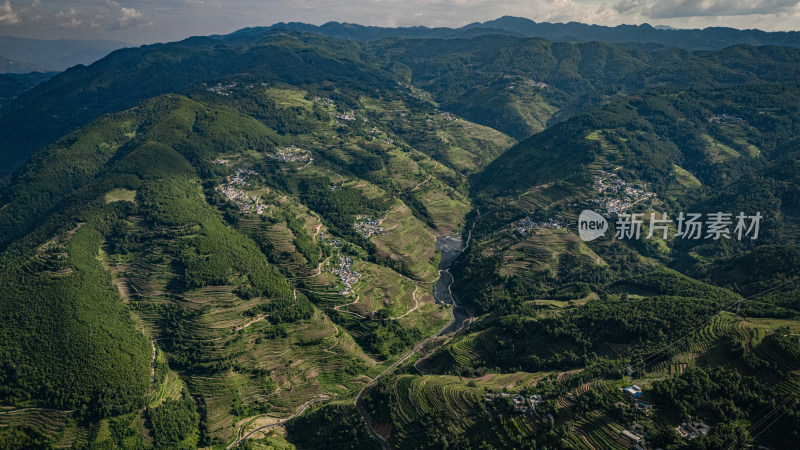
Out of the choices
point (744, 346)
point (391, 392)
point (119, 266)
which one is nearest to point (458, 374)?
point (391, 392)

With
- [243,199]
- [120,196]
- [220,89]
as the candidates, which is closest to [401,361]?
[243,199]

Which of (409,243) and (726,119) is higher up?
(726,119)

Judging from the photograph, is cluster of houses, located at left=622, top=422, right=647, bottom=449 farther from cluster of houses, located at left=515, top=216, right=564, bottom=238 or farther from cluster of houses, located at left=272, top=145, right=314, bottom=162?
cluster of houses, located at left=272, top=145, right=314, bottom=162

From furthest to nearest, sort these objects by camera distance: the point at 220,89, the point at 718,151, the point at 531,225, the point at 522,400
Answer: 1. the point at 220,89
2. the point at 718,151
3. the point at 531,225
4. the point at 522,400

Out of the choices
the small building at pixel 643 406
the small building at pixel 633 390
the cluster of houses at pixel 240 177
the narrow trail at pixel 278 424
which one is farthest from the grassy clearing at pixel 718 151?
the cluster of houses at pixel 240 177

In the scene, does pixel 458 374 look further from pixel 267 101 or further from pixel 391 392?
pixel 267 101

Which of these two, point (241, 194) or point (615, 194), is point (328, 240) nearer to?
point (241, 194)
